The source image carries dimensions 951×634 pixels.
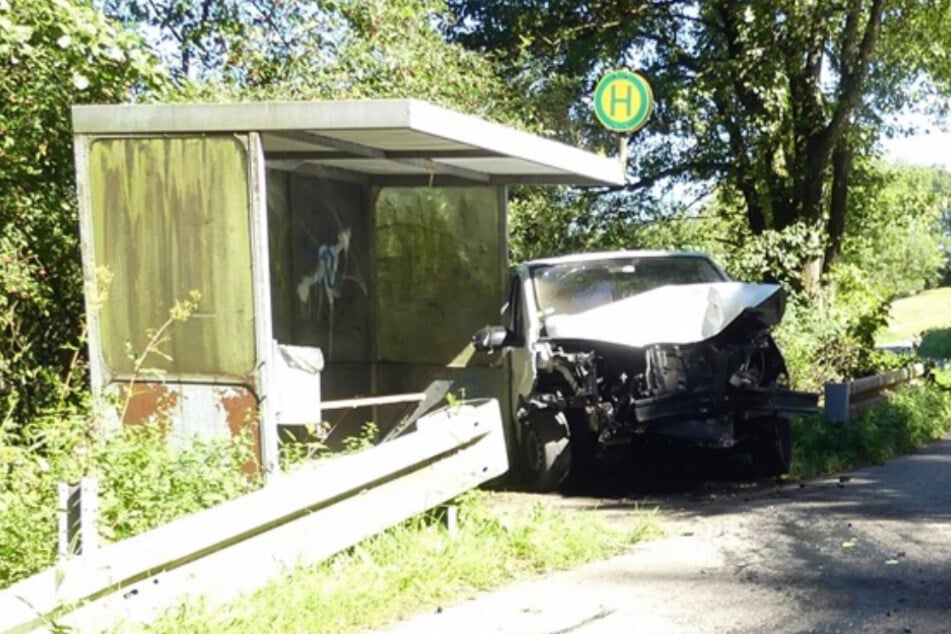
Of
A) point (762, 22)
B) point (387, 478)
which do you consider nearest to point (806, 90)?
point (762, 22)

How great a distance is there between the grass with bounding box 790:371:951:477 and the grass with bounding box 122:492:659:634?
4.33 m

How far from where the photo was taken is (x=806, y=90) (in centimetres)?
2164

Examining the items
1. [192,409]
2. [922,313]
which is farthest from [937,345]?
[192,409]

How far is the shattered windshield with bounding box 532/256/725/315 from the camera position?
1124 cm

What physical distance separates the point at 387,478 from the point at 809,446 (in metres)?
6.57

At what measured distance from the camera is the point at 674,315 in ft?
33.8

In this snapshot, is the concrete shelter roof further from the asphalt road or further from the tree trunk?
the tree trunk


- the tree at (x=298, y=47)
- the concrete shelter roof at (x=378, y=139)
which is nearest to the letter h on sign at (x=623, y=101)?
the tree at (x=298, y=47)

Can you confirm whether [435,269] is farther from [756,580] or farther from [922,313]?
[922,313]

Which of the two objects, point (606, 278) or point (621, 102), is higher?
point (621, 102)

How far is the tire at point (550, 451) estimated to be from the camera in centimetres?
1052

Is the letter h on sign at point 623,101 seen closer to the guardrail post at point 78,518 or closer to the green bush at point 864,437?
the green bush at point 864,437

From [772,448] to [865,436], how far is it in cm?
235

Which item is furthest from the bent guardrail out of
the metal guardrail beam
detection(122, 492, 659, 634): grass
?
the metal guardrail beam
